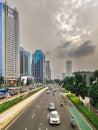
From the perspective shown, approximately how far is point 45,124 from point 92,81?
548 inches

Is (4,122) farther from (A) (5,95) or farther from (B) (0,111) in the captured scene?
(A) (5,95)

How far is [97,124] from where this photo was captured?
33.3 meters

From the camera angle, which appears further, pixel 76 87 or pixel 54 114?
pixel 76 87

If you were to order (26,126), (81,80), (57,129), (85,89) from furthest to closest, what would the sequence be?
(81,80)
(85,89)
(26,126)
(57,129)

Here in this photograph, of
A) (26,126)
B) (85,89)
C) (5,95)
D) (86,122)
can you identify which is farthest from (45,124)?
(5,95)

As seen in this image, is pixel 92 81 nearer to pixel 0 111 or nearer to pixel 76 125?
pixel 76 125

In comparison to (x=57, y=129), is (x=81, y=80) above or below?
above

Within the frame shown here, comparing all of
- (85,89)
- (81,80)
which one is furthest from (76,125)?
(81,80)

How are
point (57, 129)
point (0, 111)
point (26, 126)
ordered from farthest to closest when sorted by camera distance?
point (0, 111)
point (26, 126)
point (57, 129)

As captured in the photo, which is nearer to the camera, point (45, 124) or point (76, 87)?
point (45, 124)

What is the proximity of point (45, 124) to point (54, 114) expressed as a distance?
310 cm

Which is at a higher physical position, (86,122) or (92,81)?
(92,81)

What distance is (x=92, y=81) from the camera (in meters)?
45.7

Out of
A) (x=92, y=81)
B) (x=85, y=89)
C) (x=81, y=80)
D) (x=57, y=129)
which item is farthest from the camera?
(x=81, y=80)
